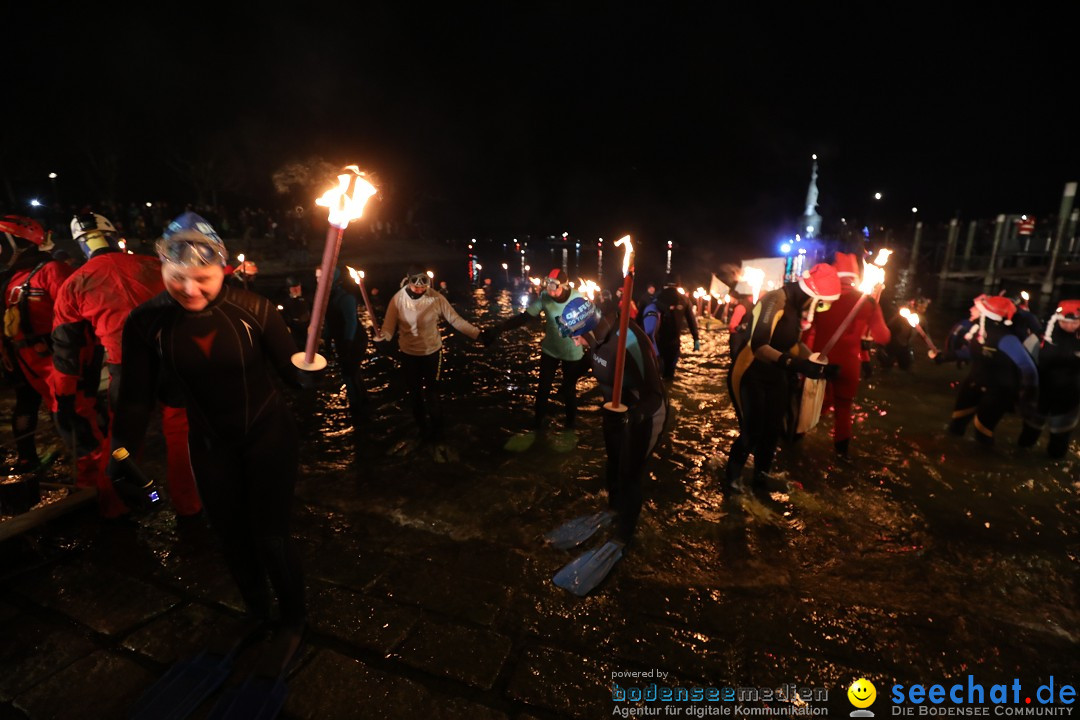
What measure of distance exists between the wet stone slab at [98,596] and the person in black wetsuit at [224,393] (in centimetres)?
79

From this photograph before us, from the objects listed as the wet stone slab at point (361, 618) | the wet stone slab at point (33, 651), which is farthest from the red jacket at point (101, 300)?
the wet stone slab at point (361, 618)

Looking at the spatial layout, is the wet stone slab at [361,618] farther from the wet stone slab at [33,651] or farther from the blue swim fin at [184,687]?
the wet stone slab at [33,651]

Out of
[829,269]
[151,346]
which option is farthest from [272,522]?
[829,269]

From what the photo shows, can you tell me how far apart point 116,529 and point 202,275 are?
2825mm

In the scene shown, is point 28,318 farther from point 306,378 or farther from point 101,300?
point 306,378

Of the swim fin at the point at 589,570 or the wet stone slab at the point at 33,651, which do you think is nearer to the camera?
the wet stone slab at the point at 33,651

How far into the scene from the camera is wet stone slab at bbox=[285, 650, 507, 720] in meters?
2.47

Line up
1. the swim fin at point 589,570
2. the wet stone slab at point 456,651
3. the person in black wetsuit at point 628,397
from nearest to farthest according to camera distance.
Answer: the wet stone slab at point 456,651
the swim fin at point 589,570
the person in black wetsuit at point 628,397

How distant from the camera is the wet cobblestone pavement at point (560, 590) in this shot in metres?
2.70

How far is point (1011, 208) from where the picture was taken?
63.1 metres

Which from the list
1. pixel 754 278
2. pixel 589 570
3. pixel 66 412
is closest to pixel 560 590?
pixel 589 570

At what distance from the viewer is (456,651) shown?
283 cm

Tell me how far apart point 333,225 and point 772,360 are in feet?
11.8

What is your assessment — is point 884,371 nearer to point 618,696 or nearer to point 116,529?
point 618,696
